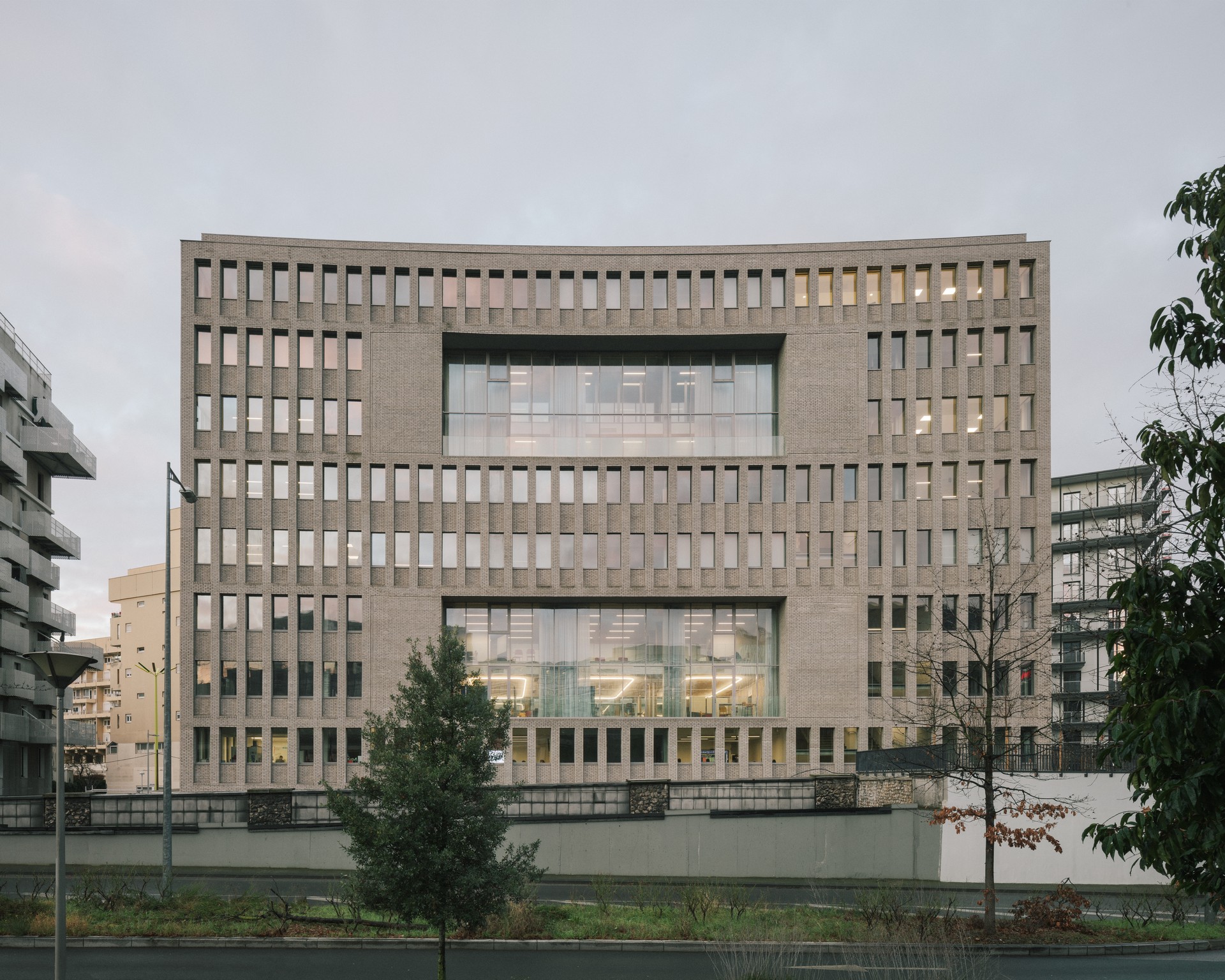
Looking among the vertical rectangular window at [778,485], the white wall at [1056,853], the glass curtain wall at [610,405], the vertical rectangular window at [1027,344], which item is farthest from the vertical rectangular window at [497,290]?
the white wall at [1056,853]

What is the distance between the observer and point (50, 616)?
58.6 m

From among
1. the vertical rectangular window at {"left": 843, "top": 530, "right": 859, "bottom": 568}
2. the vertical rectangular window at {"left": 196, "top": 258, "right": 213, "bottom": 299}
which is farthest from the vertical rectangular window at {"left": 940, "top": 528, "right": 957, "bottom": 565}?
the vertical rectangular window at {"left": 196, "top": 258, "right": 213, "bottom": 299}

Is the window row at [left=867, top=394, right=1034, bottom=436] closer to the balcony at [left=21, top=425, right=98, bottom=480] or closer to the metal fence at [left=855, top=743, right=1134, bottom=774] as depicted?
the metal fence at [left=855, top=743, right=1134, bottom=774]

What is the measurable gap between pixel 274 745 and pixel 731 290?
31.6 metres

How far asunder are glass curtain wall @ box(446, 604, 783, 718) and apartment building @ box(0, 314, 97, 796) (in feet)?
86.1

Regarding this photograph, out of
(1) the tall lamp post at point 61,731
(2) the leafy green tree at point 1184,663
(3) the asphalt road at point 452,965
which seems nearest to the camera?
(2) the leafy green tree at point 1184,663

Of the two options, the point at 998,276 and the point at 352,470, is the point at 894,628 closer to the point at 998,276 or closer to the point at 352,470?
the point at 998,276

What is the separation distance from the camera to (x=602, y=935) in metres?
17.3

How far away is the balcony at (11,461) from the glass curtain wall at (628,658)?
2607 cm

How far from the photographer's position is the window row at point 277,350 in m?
46.4

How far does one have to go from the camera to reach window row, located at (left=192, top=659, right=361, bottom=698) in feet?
147

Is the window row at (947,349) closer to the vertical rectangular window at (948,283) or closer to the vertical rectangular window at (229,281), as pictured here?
the vertical rectangular window at (948,283)

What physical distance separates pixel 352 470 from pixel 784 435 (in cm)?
2167

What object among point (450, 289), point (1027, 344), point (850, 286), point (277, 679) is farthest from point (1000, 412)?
point (277, 679)
